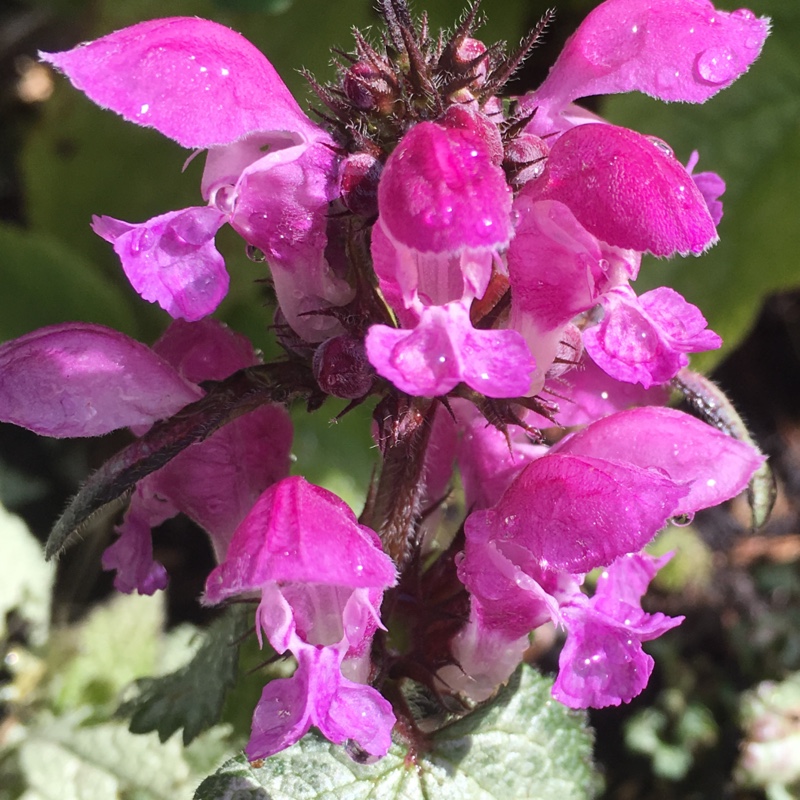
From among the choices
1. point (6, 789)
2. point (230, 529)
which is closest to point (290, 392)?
point (230, 529)

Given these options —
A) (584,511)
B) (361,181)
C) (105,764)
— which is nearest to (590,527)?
(584,511)

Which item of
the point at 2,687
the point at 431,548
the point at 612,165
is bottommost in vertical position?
the point at 2,687

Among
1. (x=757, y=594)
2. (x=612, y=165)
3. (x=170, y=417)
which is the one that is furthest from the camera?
(x=757, y=594)

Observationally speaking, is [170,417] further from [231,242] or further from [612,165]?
[231,242]

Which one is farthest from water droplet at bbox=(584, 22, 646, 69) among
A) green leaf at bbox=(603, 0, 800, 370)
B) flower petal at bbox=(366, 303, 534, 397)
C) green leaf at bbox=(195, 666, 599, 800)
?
green leaf at bbox=(603, 0, 800, 370)

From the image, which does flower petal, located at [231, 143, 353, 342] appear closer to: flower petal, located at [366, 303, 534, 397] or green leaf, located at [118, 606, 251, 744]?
flower petal, located at [366, 303, 534, 397]

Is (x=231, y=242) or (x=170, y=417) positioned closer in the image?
(x=170, y=417)

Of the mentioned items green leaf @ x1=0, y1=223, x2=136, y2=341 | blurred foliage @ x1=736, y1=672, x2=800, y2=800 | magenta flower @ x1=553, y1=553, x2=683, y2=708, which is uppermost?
magenta flower @ x1=553, y1=553, x2=683, y2=708
